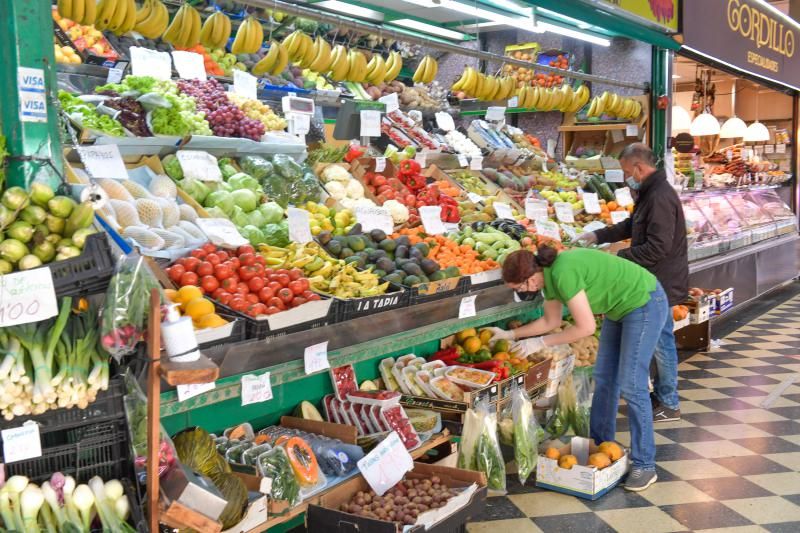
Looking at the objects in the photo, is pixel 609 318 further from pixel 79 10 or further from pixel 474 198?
pixel 79 10

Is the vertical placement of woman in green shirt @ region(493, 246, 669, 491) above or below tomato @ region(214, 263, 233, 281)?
below

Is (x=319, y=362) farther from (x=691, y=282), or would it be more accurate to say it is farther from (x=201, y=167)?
(x=691, y=282)

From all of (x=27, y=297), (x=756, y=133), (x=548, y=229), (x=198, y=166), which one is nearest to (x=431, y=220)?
(x=548, y=229)

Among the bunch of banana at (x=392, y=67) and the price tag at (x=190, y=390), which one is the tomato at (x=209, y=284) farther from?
the bunch of banana at (x=392, y=67)

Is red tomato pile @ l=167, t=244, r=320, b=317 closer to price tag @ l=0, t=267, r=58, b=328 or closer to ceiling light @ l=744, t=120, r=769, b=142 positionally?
price tag @ l=0, t=267, r=58, b=328

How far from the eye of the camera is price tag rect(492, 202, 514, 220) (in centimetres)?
573

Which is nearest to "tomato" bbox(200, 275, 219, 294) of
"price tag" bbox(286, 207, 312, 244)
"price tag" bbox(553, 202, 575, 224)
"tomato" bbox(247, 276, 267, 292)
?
"tomato" bbox(247, 276, 267, 292)

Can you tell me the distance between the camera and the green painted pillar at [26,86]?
242 centimetres

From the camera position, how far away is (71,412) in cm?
215

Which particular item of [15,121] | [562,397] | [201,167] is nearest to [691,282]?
[562,397]

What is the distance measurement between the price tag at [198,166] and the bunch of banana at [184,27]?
1.99 feet

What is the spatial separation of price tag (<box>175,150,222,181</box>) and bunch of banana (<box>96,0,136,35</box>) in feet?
2.27

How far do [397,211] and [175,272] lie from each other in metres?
2.08

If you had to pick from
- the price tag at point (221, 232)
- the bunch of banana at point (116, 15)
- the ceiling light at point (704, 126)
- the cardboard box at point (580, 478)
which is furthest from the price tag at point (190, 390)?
the ceiling light at point (704, 126)
